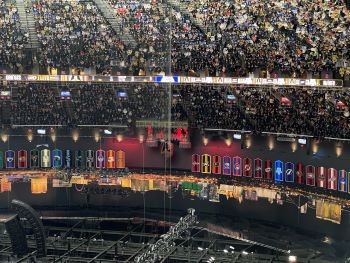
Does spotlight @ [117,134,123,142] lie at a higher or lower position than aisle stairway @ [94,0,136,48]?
lower

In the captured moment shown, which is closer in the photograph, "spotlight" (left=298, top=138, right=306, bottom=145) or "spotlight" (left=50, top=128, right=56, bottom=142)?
"spotlight" (left=298, top=138, right=306, bottom=145)

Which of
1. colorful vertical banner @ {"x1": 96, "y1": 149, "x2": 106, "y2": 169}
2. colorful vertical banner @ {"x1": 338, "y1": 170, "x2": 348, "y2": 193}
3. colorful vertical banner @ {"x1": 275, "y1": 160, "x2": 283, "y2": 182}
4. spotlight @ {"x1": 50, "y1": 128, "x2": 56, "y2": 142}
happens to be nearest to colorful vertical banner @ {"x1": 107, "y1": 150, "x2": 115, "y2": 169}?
colorful vertical banner @ {"x1": 96, "y1": 149, "x2": 106, "y2": 169}

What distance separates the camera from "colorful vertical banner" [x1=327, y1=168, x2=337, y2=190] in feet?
58.3

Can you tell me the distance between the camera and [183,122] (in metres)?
20.0

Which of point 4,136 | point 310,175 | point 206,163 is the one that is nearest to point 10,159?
point 4,136

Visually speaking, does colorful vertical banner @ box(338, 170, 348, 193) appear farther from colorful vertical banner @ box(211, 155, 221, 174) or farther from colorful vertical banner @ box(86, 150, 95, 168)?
colorful vertical banner @ box(86, 150, 95, 168)

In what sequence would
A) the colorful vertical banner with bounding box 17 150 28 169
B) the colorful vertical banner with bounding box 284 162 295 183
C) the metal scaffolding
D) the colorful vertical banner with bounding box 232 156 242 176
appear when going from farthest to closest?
the colorful vertical banner with bounding box 17 150 28 169 → the colorful vertical banner with bounding box 232 156 242 176 → the colorful vertical banner with bounding box 284 162 295 183 → the metal scaffolding

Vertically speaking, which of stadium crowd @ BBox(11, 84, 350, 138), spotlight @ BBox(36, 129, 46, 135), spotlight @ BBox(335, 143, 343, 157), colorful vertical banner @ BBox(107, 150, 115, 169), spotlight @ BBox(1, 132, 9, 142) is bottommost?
colorful vertical banner @ BBox(107, 150, 115, 169)

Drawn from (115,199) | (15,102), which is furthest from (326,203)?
(15,102)

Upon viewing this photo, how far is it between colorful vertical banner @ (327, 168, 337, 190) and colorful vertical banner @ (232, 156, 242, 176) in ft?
9.82

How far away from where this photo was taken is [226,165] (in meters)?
19.9

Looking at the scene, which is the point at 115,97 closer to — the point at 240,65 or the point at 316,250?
the point at 240,65

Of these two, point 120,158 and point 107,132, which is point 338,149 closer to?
point 120,158

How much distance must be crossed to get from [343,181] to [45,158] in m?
9.42
